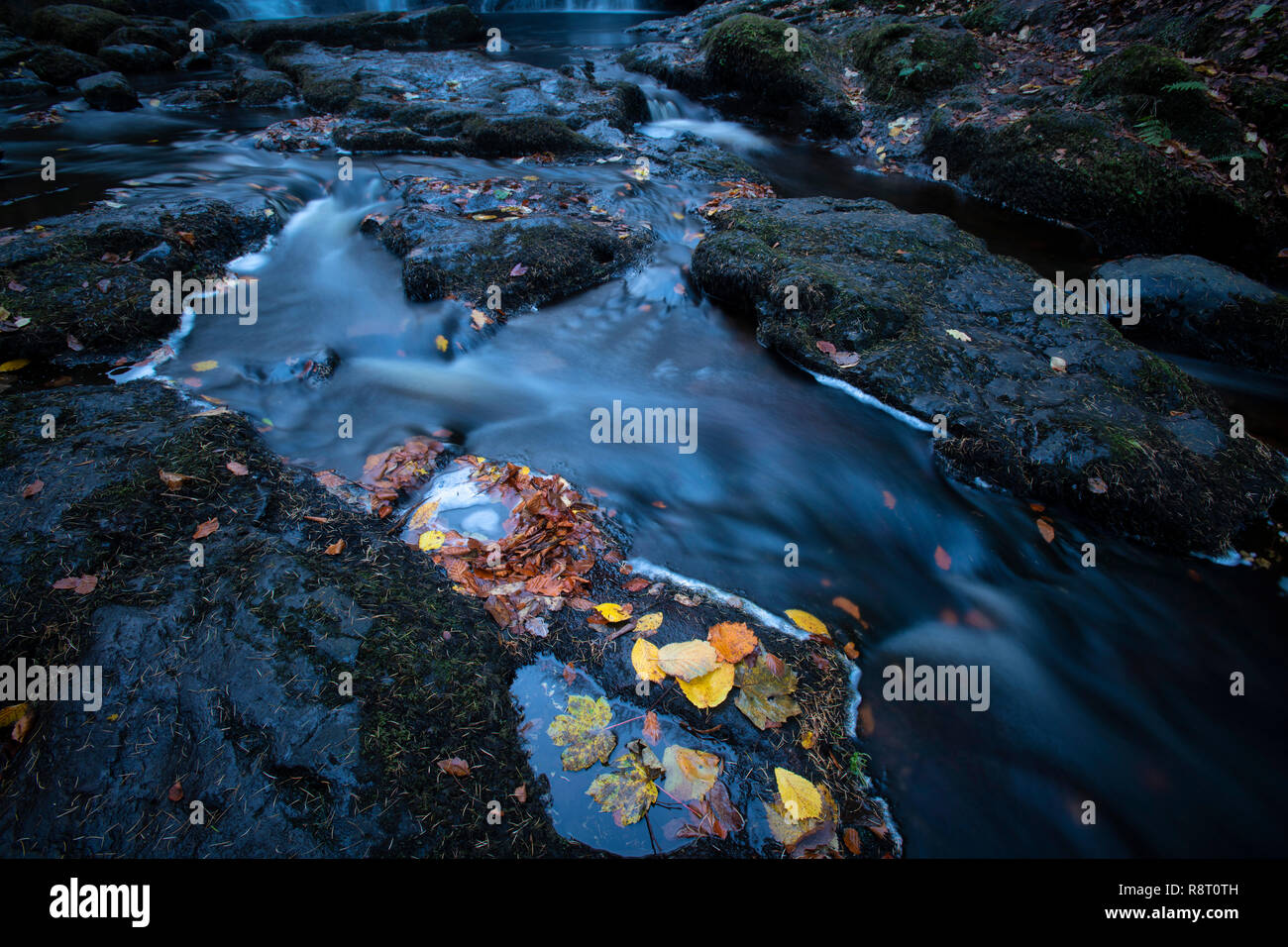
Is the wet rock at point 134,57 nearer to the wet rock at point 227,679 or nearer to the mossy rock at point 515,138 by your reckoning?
the mossy rock at point 515,138

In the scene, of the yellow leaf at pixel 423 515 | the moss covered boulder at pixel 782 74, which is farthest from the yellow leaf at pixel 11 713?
the moss covered boulder at pixel 782 74

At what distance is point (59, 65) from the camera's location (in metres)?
13.4

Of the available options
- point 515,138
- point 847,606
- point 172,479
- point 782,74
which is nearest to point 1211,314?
point 847,606

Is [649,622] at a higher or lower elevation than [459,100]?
lower

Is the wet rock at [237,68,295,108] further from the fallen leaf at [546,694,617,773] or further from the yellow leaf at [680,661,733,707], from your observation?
the yellow leaf at [680,661,733,707]

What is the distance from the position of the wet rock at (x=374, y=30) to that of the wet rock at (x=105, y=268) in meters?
14.1

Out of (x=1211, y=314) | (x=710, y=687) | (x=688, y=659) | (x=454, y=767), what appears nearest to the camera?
(x=454, y=767)

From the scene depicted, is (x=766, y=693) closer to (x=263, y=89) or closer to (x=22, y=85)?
(x=263, y=89)

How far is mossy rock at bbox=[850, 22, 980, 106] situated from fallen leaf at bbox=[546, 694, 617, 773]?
12.4 meters

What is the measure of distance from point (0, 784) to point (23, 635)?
631 millimetres

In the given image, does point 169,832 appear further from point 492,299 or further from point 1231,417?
point 1231,417

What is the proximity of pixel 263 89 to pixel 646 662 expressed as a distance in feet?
52.2

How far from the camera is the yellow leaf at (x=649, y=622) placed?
3.09m

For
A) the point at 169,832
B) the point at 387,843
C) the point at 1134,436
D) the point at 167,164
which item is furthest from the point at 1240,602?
the point at 167,164
